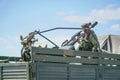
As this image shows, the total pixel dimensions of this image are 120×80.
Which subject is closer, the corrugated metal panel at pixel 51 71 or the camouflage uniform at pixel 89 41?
the corrugated metal panel at pixel 51 71

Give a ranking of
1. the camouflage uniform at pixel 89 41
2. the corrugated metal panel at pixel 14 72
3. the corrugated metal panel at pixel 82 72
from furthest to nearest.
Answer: the camouflage uniform at pixel 89 41
the corrugated metal panel at pixel 82 72
the corrugated metal panel at pixel 14 72

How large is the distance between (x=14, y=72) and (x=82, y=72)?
1270mm

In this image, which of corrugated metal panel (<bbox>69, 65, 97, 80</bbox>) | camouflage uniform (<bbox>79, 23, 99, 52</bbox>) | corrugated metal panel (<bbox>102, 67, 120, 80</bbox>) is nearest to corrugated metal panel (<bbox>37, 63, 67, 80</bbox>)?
corrugated metal panel (<bbox>69, 65, 97, 80</bbox>)

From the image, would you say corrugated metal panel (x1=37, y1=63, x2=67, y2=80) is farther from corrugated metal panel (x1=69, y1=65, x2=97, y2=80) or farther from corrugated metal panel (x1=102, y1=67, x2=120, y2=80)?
corrugated metal panel (x1=102, y1=67, x2=120, y2=80)

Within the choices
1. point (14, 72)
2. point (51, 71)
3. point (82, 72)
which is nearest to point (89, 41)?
point (82, 72)

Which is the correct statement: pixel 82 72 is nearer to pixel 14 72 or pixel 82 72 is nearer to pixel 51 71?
pixel 51 71

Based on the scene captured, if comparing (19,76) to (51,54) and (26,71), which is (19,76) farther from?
(51,54)

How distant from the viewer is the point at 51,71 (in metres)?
5.81

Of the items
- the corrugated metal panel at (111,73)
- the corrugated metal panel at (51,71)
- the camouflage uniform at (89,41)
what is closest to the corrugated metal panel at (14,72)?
the corrugated metal panel at (51,71)

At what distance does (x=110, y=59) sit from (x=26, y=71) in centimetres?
211

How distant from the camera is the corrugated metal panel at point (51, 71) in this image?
18.6ft

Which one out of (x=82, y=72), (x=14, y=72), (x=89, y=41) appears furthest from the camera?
(x=89, y=41)

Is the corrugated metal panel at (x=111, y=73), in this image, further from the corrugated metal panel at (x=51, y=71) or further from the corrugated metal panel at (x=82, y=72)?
the corrugated metal panel at (x=51, y=71)

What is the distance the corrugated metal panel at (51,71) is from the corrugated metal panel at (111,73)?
108 centimetres
